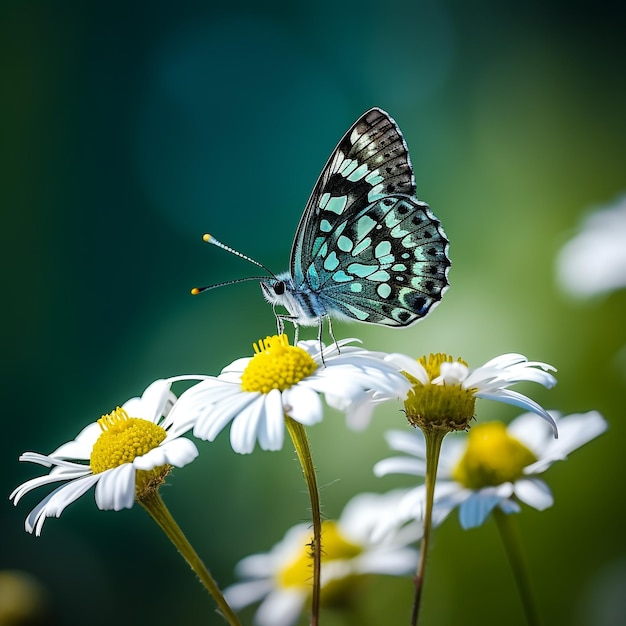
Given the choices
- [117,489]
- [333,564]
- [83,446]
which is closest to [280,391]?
[117,489]

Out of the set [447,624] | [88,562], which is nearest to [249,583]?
[447,624]

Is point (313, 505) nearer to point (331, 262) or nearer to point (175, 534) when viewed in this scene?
point (175, 534)

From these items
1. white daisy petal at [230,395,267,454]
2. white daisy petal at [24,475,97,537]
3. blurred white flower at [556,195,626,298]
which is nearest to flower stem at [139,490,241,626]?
white daisy petal at [24,475,97,537]

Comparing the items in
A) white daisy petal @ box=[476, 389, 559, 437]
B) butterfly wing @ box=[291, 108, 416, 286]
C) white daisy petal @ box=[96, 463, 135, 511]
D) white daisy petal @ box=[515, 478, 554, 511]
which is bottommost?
white daisy petal @ box=[515, 478, 554, 511]

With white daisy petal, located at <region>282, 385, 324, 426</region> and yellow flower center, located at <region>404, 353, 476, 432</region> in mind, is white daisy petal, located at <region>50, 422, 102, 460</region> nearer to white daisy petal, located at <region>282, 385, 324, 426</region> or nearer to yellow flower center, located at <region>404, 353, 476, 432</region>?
white daisy petal, located at <region>282, 385, 324, 426</region>

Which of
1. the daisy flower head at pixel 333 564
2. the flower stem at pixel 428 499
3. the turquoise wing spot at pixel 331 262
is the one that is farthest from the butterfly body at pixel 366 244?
the daisy flower head at pixel 333 564

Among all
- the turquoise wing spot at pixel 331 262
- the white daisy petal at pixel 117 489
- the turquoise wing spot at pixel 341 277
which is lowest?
the white daisy petal at pixel 117 489

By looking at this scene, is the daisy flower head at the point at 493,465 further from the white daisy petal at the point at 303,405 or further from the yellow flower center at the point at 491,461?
the white daisy petal at the point at 303,405
